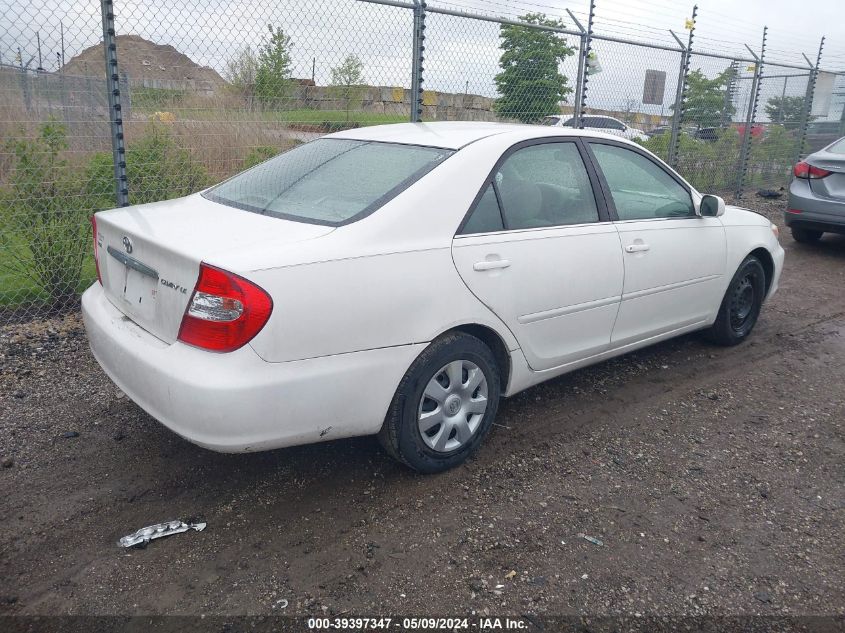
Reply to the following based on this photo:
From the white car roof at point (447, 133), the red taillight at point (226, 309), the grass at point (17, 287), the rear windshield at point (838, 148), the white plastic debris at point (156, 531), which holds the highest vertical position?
the white car roof at point (447, 133)

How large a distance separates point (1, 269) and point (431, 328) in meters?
3.97

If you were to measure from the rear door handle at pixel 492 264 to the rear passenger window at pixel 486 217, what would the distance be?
0.15 metres

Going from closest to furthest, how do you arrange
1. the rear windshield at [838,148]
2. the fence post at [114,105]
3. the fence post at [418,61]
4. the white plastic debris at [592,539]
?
the white plastic debris at [592,539], the fence post at [114,105], the fence post at [418,61], the rear windshield at [838,148]

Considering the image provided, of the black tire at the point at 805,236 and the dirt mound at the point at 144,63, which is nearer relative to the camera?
the dirt mound at the point at 144,63

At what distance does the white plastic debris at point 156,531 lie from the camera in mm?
2846

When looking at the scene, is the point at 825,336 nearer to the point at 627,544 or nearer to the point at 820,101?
the point at 627,544

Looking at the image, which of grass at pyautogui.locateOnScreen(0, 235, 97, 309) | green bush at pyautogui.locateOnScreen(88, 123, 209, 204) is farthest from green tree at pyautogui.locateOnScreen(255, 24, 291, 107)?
grass at pyautogui.locateOnScreen(0, 235, 97, 309)

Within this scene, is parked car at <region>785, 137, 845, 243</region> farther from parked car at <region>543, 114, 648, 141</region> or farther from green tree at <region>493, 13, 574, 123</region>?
green tree at <region>493, 13, 574, 123</region>

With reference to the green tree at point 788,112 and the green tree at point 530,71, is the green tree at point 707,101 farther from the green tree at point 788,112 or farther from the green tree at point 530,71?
the green tree at point 530,71

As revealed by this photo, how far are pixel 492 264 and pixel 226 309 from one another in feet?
4.20

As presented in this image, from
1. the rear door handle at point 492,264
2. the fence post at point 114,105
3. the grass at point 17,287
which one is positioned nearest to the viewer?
the rear door handle at point 492,264

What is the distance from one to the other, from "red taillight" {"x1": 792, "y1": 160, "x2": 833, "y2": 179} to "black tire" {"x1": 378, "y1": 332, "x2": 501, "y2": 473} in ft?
22.8

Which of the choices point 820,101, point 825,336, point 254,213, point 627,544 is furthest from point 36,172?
point 820,101

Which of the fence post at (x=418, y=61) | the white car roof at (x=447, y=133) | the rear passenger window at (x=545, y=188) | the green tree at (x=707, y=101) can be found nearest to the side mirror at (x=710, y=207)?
the white car roof at (x=447, y=133)
